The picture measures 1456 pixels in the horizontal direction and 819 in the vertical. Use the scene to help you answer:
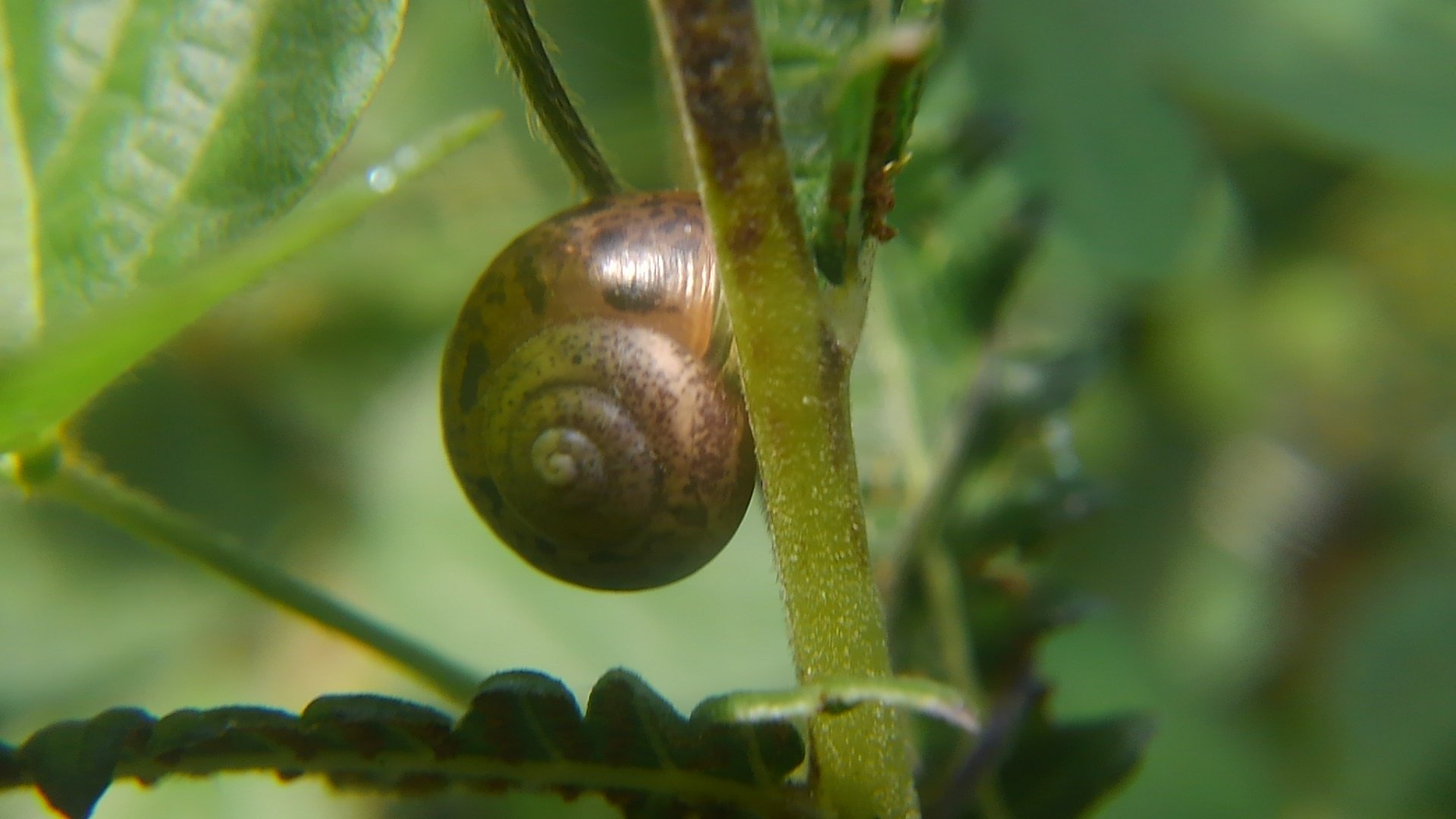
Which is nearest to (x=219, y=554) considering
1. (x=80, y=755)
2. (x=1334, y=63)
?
(x=80, y=755)

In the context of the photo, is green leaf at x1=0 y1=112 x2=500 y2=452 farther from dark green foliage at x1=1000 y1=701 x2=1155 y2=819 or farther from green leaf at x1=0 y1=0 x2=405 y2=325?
dark green foliage at x1=1000 y1=701 x2=1155 y2=819

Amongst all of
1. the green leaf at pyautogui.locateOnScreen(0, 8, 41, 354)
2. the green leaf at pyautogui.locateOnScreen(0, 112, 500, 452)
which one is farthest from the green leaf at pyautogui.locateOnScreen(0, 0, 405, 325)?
the green leaf at pyautogui.locateOnScreen(0, 112, 500, 452)

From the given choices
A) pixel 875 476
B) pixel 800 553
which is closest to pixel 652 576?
pixel 800 553

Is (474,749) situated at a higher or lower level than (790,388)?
lower

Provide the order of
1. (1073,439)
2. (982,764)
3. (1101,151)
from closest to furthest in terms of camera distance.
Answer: (982,764) < (1101,151) < (1073,439)

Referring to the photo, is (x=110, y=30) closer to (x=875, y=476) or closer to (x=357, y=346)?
(x=875, y=476)

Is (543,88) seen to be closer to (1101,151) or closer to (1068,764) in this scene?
(1068,764)
